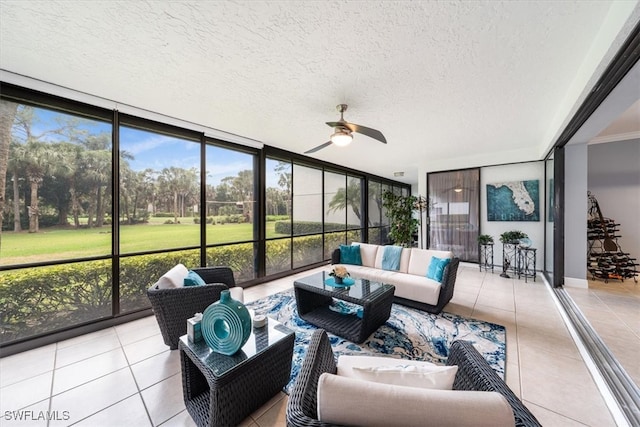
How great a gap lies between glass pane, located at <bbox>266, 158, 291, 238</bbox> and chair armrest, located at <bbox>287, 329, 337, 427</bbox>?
351cm

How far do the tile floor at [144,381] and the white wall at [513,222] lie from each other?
263cm

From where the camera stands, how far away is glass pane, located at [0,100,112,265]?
93.6 inches

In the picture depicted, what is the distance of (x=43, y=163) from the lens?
Answer: 2.52 m

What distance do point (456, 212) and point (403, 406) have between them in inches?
236

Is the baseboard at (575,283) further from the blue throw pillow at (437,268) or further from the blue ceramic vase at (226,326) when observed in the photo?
the blue ceramic vase at (226,326)

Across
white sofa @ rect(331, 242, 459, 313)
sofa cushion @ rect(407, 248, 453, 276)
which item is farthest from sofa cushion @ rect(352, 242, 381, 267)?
sofa cushion @ rect(407, 248, 453, 276)

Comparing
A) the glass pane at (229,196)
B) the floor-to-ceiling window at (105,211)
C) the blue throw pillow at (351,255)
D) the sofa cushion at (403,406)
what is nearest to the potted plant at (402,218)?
the blue throw pillow at (351,255)

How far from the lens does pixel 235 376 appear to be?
1.40 meters

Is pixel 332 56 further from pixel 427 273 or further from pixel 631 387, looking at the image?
pixel 631 387

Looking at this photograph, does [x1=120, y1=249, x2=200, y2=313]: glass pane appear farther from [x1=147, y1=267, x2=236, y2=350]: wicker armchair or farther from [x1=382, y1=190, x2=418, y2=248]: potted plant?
[x1=382, y1=190, x2=418, y2=248]: potted plant

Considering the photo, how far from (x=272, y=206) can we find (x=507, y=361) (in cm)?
407

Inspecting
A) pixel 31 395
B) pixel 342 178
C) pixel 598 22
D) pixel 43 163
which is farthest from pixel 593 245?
pixel 43 163

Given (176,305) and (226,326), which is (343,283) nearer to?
(226,326)

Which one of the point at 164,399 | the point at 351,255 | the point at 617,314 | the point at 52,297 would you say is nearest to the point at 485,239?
the point at 617,314
